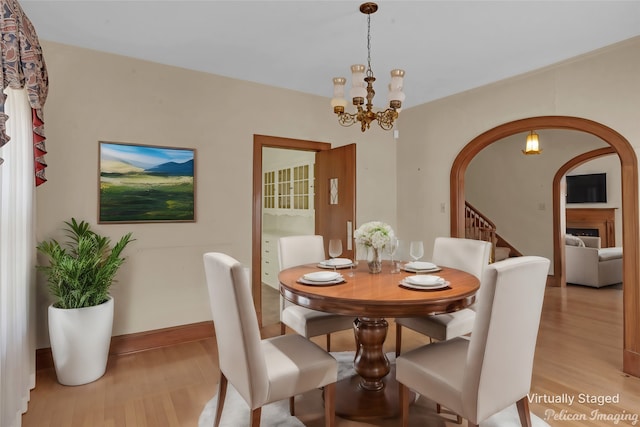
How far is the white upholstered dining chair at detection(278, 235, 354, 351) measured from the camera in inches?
99.8

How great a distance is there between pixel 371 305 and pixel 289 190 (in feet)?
14.5

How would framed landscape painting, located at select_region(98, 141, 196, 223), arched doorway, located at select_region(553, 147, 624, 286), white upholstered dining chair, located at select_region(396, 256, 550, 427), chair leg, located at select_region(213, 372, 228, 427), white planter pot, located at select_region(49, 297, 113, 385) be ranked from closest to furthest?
white upholstered dining chair, located at select_region(396, 256, 550, 427) → chair leg, located at select_region(213, 372, 228, 427) → white planter pot, located at select_region(49, 297, 113, 385) → framed landscape painting, located at select_region(98, 141, 196, 223) → arched doorway, located at select_region(553, 147, 624, 286)

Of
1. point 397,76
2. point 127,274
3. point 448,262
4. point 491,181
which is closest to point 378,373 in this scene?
point 448,262

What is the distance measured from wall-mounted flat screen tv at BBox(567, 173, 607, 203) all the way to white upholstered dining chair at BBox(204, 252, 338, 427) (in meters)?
8.78

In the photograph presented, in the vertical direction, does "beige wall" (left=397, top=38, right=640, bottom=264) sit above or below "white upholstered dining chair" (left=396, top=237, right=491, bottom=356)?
above

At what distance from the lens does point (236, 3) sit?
7.66 feet

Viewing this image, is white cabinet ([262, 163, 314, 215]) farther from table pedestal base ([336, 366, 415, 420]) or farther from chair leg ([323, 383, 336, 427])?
chair leg ([323, 383, 336, 427])

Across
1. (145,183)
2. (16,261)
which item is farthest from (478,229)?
(16,261)

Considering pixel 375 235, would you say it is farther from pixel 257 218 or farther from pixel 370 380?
pixel 257 218

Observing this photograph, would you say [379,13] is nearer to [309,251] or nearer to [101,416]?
[309,251]

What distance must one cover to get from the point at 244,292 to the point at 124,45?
2.52 m

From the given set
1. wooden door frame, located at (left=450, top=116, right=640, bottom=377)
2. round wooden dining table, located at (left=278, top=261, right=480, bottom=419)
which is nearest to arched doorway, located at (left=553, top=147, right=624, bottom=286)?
wooden door frame, located at (left=450, top=116, right=640, bottom=377)

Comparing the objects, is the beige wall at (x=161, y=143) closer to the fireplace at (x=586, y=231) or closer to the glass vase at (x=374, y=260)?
the glass vase at (x=374, y=260)

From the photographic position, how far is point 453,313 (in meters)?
2.54
